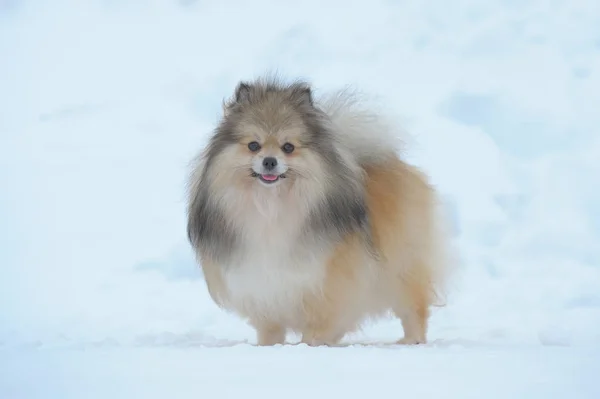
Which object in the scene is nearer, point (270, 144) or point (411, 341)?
point (270, 144)

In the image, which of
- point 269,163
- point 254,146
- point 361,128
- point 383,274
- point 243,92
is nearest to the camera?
point 269,163

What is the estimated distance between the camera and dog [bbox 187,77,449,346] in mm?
4344

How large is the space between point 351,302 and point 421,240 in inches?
24.0

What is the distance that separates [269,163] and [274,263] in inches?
19.1

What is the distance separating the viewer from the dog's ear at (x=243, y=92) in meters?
4.55

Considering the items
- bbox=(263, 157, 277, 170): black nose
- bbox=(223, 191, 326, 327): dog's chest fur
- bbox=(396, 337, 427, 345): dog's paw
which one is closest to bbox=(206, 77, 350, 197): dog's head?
bbox=(263, 157, 277, 170): black nose

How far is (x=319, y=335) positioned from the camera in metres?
4.46

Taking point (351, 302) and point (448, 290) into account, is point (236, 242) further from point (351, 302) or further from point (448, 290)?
point (448, 290)

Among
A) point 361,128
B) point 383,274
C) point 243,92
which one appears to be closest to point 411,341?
point 383,274

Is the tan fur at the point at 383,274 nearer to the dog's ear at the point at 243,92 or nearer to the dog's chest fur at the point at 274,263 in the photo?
the dog's chest fur at the point at 274,263

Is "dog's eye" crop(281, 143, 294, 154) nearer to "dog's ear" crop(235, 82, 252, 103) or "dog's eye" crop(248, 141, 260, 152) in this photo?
"dog's eye" crop(248, 141, 260, 152)

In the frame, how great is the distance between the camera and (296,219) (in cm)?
436

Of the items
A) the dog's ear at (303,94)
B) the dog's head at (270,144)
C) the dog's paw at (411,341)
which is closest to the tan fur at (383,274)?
the dog's paw at (411,341)

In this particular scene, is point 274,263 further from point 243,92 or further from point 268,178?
point 243,92
